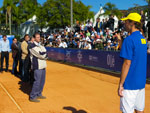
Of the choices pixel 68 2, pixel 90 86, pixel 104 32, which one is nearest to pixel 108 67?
pixel 90 86

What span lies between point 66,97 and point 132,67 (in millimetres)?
4077

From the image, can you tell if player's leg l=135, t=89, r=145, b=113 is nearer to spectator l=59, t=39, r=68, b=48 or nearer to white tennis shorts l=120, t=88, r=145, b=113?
white tennis shorts l=120, t=88, r=145, b=113

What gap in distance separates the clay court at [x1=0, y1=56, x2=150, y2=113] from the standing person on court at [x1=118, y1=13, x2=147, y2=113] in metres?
2.49

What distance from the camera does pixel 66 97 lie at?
6746 millimetres

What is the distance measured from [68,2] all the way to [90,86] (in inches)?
1180

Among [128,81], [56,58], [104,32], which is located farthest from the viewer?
[56,58]

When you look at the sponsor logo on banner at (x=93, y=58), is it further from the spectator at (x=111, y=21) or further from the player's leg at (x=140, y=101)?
the player's leg at (x=140, y=101)

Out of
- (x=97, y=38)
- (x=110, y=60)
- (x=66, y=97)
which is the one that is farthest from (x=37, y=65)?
(x=97, y=38)

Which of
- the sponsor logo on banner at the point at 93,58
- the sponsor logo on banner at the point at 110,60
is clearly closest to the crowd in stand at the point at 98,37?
the sponsor logo on banner at the point at 93,58

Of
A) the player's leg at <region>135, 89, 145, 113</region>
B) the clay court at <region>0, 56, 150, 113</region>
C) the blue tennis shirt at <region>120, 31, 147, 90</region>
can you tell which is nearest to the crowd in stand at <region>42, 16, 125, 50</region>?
the clay court at <region>0, 56, 150, 113</region>

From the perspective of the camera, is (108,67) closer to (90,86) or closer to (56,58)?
(90,86)

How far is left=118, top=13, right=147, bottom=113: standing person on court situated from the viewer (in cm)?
296

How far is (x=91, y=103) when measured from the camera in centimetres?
611

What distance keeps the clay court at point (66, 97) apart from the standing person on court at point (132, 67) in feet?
8.16
